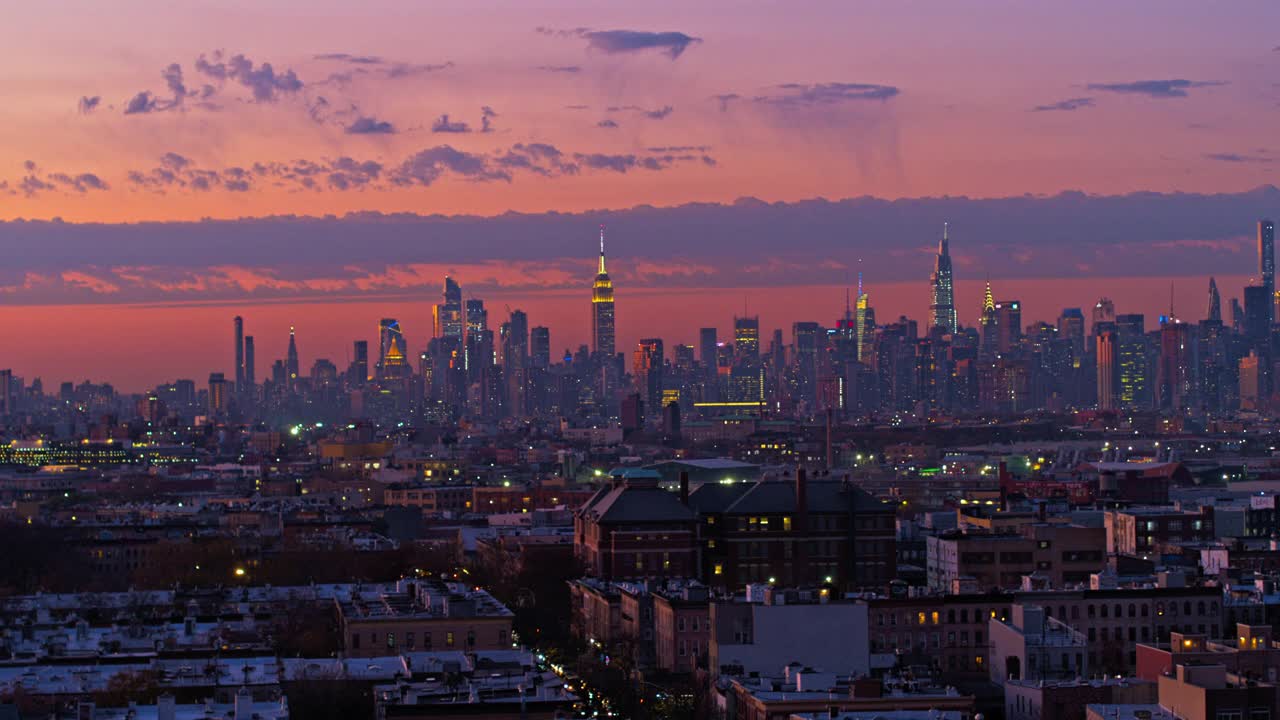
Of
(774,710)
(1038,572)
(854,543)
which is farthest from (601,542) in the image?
(774,710)

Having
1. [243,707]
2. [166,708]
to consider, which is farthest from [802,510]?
[166,708]

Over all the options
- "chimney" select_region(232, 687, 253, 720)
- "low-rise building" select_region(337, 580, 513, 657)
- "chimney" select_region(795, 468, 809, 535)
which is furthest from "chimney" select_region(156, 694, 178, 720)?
"chimney" select_region(795, 468, 809, 535)

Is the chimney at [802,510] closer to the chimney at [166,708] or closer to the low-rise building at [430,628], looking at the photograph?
the low-rise building at [430,628]

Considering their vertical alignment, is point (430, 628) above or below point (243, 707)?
below

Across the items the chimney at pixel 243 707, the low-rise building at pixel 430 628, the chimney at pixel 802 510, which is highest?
the chimney at pixel 802 510

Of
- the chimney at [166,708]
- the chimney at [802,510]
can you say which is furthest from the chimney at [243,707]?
the chimney at [802,510]

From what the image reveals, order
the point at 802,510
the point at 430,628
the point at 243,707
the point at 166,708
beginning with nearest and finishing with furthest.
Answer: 1. the point at 166,708
2. the point at 243,707
3. the point at 430,628
4. the point at 802,510

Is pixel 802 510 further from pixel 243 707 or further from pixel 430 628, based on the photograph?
pixel 243 707

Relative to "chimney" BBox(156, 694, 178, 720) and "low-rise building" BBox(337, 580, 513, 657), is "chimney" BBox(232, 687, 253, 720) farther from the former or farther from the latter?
"low-rise building" BBox(337, 580, 513, 657)

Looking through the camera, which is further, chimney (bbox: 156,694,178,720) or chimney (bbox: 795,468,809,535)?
chimney (bbox: 795,468,809,535)

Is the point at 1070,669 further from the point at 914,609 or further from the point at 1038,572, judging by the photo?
the point at 1038,572

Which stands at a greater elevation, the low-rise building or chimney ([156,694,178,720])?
chimney ([156,694,178,720])
